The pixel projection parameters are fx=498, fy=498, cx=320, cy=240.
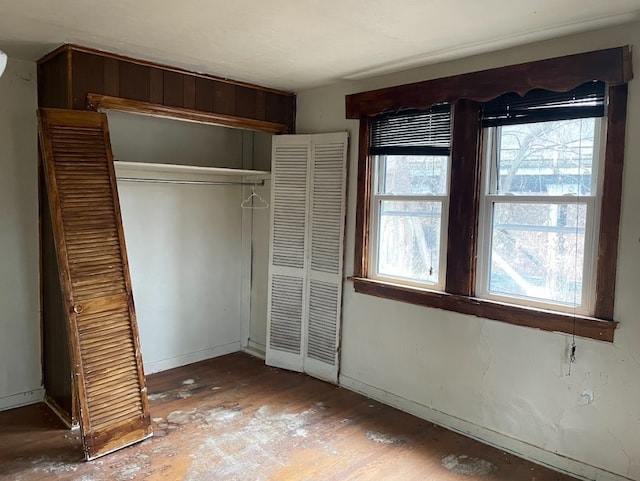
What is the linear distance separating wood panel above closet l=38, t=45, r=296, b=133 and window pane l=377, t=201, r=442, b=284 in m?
1.29

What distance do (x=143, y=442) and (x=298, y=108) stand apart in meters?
2.81

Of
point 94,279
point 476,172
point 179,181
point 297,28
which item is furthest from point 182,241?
point 476,172

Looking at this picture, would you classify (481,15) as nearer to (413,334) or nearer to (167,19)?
(167,19)

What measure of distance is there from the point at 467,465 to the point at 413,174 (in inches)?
74.2

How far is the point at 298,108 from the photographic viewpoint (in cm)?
427

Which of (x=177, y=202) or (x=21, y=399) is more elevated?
(x=177, y=202)

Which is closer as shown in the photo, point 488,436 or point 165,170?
point 488,436

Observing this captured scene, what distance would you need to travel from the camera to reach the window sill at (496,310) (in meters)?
2.67

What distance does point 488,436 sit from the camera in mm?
3131

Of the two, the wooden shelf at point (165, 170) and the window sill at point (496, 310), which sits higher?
the wooden shelf at point (165, 170)

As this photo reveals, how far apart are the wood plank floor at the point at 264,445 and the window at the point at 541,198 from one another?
100cm

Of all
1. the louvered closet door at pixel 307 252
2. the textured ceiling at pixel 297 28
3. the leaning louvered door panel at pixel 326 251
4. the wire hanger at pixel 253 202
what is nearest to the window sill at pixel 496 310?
the leaning louvered door panel at pixel 326 251

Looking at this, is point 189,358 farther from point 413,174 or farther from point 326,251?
point 413,174

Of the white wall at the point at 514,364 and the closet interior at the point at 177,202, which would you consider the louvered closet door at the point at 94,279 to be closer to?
the closet interior at the point at 177,202
